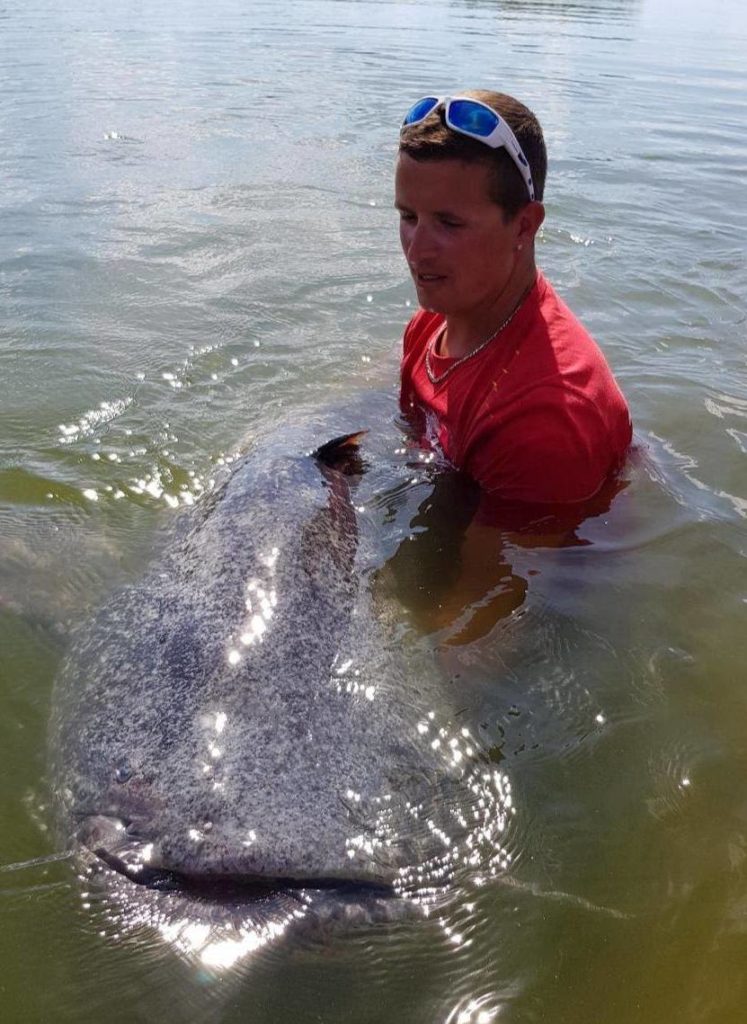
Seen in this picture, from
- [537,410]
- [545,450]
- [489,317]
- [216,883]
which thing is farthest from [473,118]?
[216,883]

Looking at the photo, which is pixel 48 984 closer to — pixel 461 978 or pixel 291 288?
pixel 461 978

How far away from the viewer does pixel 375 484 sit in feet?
14.0

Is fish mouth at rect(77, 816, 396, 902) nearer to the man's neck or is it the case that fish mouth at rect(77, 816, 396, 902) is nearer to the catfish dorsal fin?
the catfish dorsal fin

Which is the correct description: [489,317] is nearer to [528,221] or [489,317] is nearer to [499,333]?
[499,333]

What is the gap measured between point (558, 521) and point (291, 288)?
426cm

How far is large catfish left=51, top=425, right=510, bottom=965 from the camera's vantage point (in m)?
2.27

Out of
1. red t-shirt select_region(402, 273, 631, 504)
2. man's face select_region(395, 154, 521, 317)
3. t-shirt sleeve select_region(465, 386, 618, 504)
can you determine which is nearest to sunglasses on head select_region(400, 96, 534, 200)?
man's face select_region(395, 154, 521, 317)

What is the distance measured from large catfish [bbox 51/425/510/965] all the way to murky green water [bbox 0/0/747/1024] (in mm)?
106

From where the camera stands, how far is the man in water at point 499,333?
3.43 metres

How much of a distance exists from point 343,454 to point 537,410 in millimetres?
1061

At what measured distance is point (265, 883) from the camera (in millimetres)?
2252

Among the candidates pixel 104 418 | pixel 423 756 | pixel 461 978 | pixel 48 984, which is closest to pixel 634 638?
pixel 423 756

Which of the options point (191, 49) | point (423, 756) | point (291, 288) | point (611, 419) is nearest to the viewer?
point (423, 756)

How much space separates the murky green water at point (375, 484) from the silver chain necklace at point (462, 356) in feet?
1.69
